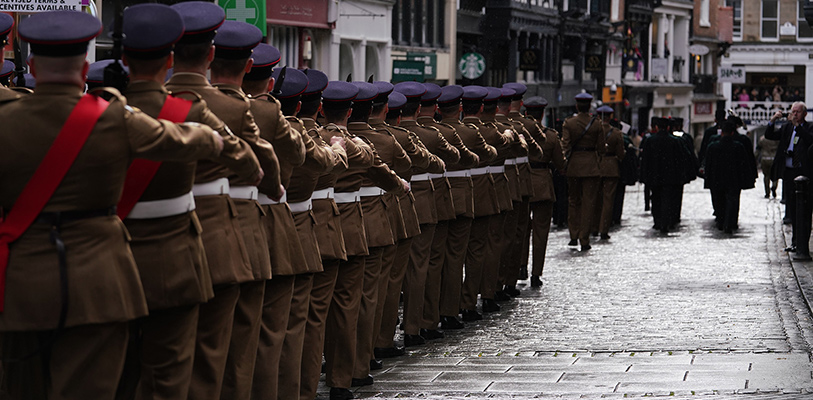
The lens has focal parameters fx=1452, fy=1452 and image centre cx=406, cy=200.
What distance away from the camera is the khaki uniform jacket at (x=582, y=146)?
19312 mm

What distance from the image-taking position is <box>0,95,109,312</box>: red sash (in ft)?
17.5

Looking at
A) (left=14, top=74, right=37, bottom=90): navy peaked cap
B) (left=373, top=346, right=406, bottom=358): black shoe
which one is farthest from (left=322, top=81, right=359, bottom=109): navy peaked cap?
(left=373, top=346, right=406, bottom=358): black shoe

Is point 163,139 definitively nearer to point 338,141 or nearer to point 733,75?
point 338,141

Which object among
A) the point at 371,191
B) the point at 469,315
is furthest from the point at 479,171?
the point at 371,191

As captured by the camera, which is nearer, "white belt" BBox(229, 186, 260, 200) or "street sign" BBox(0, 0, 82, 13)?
"white belt" BBox(229, 186, 260, 200)

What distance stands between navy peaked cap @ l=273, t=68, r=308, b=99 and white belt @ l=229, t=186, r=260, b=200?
1.16 metres

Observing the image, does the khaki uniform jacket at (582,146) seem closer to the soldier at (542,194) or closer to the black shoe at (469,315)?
the soldier at (542,194)

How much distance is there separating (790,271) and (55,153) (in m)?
12.6

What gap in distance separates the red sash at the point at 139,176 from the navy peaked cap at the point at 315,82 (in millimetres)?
2420

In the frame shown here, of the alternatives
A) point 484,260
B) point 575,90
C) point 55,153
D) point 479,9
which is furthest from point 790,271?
point 575,90

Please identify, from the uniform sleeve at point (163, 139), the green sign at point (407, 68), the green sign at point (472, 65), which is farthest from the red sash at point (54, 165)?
the green sign at point (472, 65)

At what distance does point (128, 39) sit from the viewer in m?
5.82

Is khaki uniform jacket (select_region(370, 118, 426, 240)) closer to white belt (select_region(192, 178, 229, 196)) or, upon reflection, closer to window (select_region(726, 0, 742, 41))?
white belt (select_region(192, 178, 229, 196))

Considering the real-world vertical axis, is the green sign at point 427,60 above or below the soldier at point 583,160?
above
